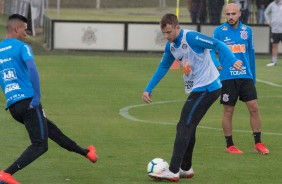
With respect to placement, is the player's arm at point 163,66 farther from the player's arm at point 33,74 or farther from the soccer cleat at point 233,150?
the soccer cleat at point 233,150

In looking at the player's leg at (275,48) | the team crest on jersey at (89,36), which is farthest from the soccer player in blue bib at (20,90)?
the team crest on jersey at (89,36)

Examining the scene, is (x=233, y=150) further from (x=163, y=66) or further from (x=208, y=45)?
(x=208, y=45)

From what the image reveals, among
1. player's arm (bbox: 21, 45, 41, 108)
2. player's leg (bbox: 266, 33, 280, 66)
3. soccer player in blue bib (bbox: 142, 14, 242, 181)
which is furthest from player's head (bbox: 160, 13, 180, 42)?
player's leg (bbox: 266, 33, 280, 66)

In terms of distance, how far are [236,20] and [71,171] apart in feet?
10.8

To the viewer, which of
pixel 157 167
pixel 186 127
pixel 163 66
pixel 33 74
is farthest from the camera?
pixel 163 66

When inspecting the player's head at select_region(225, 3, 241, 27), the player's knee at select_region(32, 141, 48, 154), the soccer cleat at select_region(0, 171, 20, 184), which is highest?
the player's head at select_region(225, 3, 241, 27)

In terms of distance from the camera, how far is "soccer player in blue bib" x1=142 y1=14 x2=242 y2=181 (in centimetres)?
1091

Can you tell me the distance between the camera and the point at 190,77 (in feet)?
36.9

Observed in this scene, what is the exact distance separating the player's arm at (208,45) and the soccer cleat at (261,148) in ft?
8.50

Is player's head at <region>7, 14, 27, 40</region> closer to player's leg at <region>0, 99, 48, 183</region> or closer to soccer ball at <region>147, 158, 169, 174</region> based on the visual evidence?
player's leg at <region>0, 99, 48, 183</region>

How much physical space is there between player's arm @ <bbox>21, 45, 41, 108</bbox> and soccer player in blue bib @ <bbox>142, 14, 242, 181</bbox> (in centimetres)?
158

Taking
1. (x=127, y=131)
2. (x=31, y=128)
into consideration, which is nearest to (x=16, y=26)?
(x=31, y=128)

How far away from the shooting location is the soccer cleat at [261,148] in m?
13.3

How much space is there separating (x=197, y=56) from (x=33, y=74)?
202cm
